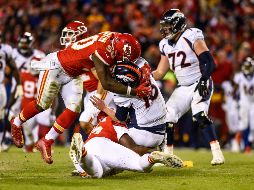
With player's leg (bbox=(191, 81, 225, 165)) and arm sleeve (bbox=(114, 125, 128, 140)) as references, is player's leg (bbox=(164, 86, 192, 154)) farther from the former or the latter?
arm sleeve (bbox=(114, 125, 128, 140))

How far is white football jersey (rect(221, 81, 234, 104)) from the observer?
16.2m

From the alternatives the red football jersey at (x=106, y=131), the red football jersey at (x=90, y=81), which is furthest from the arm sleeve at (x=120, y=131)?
the red football jersey at (x=90, y=81)

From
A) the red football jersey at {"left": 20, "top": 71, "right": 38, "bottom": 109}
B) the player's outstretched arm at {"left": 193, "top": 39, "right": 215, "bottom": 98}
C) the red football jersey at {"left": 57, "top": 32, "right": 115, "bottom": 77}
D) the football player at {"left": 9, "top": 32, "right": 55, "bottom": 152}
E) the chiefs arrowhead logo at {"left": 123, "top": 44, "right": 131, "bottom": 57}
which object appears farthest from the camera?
the red football jersey at {"left": 20, "top": 71, "right": 38, "bottom": 109}

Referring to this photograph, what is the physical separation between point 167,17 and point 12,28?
776 cm

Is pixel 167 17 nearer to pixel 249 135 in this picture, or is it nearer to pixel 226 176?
pixel 226 176

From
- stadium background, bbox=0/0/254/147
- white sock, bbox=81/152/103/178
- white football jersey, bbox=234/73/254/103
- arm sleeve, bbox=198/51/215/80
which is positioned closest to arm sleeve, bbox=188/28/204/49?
arm sleeve, bbox=198/51/215/80

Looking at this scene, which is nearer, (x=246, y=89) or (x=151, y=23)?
(x=246, y=89)

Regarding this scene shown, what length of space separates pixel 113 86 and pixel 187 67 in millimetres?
1869

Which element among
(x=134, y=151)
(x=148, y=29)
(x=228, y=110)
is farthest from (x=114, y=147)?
(x=148, y=29)

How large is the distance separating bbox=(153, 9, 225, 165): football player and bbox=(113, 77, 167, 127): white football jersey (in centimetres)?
156

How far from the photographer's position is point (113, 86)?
7.67 metres

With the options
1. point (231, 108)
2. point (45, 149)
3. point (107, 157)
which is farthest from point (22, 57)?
point (107, 157)

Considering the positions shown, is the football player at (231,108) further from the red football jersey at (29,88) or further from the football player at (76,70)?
the football player at (76,70)

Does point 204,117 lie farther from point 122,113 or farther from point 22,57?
point 22,57
